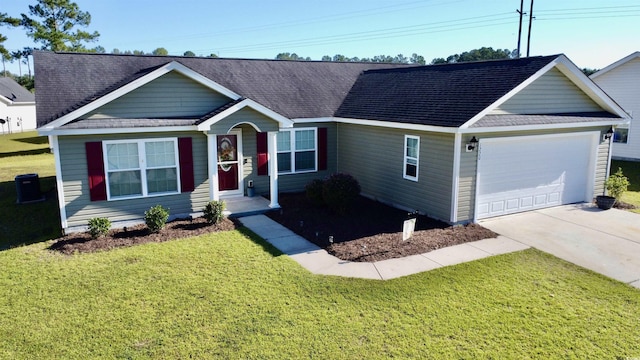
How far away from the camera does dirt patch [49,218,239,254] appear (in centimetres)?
1072

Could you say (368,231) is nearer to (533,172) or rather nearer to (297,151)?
(297,151)

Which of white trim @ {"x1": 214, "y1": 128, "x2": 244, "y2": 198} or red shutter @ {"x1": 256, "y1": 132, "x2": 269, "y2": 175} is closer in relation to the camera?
white trim @ {"x1": 214, "y1": 128, "x2": 244, "y2": 198}

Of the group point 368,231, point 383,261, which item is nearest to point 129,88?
point 368,231

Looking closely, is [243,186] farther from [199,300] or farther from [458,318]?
[458,318]

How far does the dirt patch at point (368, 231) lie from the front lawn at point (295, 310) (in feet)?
4.33

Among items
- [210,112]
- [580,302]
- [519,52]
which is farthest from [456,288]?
[519,52]

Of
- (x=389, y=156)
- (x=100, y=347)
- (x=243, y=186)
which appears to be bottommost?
(x=100, y=347)

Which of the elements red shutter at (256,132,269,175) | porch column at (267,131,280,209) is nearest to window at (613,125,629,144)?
red shutter at (256,132,269,175)

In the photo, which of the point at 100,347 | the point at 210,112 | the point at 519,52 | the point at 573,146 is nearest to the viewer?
the point at 100,347

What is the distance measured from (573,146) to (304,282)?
10592 mm

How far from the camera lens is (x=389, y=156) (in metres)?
14.4

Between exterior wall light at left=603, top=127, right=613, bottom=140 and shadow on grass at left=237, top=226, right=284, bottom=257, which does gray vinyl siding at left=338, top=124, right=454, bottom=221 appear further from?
exterior wall light at left=603, top=127, right=613, bottom=140

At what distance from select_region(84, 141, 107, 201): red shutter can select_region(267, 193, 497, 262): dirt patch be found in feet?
15.5

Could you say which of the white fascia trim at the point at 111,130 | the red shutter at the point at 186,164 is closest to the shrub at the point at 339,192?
the red shutter at the point at 186,164
